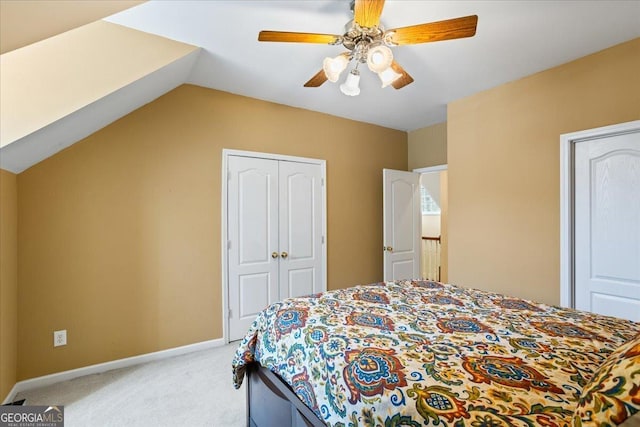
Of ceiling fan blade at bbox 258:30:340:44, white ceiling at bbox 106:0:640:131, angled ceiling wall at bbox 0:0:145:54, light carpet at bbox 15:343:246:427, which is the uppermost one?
white ceiling at bbox 106:0:640:131

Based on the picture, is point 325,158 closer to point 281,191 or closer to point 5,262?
point 281,191

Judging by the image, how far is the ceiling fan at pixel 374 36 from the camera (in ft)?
4.81

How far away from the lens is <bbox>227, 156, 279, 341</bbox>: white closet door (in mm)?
3094

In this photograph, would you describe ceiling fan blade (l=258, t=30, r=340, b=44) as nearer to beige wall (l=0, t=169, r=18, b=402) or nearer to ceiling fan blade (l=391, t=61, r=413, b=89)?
ceiling fan blade (l=391, t=61, r=413, b=89)

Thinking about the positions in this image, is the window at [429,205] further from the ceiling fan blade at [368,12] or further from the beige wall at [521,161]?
the ceiling fan blade at [368,12]

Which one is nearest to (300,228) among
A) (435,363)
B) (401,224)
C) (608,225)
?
(401,224)

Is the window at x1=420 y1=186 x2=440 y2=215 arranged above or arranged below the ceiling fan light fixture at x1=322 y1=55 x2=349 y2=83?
below

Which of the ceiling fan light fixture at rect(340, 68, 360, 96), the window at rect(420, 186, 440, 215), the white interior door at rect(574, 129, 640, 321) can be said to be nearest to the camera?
the ceiling fan light fixture at rect(340, 68, 360, 96)

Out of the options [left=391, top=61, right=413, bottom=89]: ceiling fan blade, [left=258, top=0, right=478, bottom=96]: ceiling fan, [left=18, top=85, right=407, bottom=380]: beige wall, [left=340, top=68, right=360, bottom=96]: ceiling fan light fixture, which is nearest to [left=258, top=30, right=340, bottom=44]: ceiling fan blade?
[left=258, top=0, right=478, bottom=96]: ceiling fan

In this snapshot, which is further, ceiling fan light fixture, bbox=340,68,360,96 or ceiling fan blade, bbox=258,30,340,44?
ceiling fan light fixture, bbox=340,68,360,96

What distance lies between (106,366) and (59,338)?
42 cm

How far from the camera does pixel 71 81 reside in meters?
1.76

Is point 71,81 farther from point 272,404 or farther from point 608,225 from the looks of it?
point 608,225

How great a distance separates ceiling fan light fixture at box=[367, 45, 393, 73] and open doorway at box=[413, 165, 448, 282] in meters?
3.63
